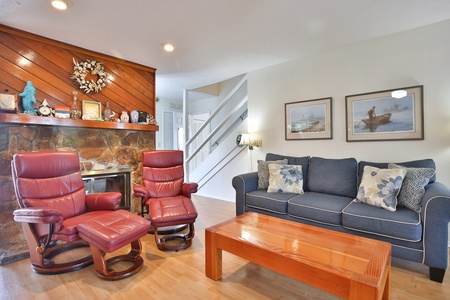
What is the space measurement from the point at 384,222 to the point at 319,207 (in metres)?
0.57

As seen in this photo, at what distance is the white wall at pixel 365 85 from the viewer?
2.44 metres

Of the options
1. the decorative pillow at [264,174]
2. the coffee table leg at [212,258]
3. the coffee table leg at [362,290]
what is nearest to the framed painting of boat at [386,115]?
the decorative pillow at [264,174]

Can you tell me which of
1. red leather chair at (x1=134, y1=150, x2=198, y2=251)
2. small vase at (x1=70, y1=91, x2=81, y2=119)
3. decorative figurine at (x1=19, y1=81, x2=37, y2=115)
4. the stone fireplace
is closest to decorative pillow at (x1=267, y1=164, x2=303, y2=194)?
red leather chair at (x1=134, y1=150, x2=198, y2=251)

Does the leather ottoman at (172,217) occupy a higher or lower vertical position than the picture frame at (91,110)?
lower

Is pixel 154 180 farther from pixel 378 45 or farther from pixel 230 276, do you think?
pixel 378 45

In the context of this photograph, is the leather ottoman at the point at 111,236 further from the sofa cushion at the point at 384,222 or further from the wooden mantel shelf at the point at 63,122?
the sofa cushion at the point at 384,222

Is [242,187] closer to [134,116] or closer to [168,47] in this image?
[134,116]

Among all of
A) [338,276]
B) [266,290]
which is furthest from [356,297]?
[266,290]

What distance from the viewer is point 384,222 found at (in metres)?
1.96

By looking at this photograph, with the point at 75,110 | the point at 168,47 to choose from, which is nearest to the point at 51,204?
the point at 75,110

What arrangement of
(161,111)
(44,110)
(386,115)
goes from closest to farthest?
(44,110) < (386,115) < (161,111)

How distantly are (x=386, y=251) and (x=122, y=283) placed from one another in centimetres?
203

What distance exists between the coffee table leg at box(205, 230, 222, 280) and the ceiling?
2117 millimetres

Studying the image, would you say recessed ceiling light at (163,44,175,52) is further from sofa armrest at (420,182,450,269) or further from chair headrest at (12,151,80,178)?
sofa armrest at (420,182,450,269)
